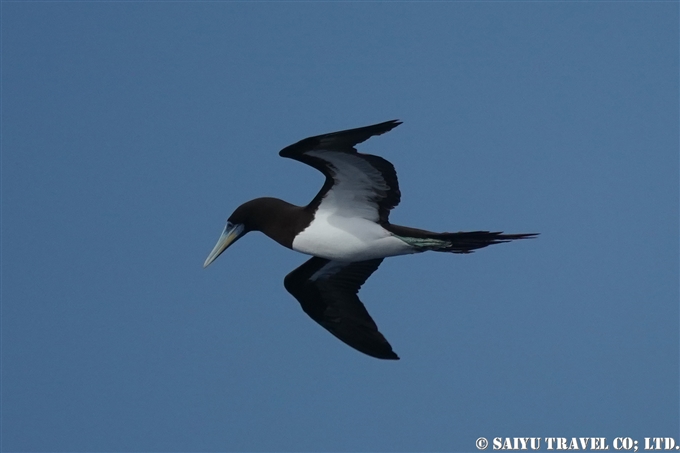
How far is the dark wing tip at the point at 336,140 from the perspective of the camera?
1211 cm

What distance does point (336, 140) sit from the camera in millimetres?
12531

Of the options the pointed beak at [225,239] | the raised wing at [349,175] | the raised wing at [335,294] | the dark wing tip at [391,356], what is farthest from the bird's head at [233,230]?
the dark wing tip at [391,356]

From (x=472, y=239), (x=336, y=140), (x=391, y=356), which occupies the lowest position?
(x=391, y=356)

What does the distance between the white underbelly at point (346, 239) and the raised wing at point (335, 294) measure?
138 cm

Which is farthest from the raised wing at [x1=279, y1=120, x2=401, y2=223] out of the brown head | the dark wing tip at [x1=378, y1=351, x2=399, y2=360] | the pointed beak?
the dark wing tip at [x1=378, y1=351, x2=399, y2=360]

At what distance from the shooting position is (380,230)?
13578mm

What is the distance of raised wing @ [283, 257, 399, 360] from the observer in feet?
49.5

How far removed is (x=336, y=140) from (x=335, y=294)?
3.21m

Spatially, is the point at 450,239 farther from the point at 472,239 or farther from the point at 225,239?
the point at 225,239

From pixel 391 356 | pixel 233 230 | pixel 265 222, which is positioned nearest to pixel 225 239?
pixel 233 230

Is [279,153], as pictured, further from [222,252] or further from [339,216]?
[222,252]

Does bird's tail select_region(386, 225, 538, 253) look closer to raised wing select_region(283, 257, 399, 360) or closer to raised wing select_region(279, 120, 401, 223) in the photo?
raised wing select_region(279, 120, 401, 223)

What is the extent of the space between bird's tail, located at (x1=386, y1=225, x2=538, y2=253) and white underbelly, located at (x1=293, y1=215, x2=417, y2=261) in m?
0.12

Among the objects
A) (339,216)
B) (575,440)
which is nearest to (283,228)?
(339,216)
